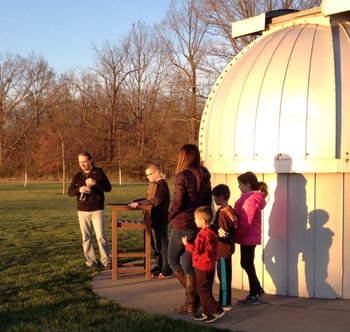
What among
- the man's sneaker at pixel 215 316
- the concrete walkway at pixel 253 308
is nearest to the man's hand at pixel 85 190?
the concrete walkway at pixel 253 308

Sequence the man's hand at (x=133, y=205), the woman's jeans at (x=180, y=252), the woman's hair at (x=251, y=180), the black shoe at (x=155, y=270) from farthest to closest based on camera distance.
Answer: the black shoe at (x=155, y=270)
the man's hand at (x=133, y=205)
the woman's hair at (x=251, y=180)
the woman's jeans at (x=180, y=252)

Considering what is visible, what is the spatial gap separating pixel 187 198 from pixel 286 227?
1.50 m

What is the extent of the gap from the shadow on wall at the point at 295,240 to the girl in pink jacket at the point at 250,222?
1.30ft

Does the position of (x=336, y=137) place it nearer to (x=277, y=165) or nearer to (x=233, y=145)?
(x=277, y=165)

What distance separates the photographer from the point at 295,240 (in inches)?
259

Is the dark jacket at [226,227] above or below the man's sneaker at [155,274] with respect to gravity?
above

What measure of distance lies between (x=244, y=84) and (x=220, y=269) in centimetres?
251

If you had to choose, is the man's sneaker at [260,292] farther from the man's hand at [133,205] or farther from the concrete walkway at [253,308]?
the man's hand at [133,205]

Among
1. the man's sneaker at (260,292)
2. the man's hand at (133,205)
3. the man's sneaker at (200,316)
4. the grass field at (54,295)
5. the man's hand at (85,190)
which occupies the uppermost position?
the man's hand at (85,190)

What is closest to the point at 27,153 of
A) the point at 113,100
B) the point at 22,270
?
the point at 113,100

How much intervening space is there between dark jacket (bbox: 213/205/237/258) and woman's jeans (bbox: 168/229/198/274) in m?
0.29

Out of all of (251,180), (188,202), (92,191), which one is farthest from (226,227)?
(92,191)

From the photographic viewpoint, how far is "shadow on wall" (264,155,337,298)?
6.48m

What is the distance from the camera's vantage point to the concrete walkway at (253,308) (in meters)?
5.45
